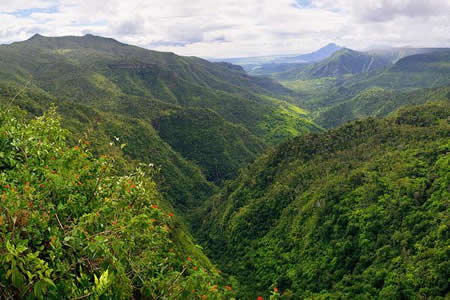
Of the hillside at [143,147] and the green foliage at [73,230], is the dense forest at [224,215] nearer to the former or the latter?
the green foliage at [73,230]

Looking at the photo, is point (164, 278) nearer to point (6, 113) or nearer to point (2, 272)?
point (2, 272)

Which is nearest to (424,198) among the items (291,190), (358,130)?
(291,190)

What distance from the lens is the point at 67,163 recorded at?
973cm

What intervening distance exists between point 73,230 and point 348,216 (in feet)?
216

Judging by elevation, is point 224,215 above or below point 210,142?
below

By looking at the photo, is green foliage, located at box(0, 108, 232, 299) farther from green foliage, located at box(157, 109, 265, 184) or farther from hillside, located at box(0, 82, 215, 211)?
green foliage, located at box(157, 109, 265, 184)

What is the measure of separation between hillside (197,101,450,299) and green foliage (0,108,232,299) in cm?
2965

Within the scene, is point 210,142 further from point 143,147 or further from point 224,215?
point 224,215

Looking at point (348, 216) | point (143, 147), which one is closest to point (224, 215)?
point (348, 216)

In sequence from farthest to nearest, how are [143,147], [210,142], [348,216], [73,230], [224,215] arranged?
[210,142], [143,147], [224,215], [348,216], [73,230]

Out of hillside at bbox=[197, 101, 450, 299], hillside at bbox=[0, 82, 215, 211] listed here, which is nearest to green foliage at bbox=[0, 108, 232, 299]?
hillside at bbox=[197, 101, 450, 299]

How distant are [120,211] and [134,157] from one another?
12886 centimetres

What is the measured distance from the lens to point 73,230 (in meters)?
6.45

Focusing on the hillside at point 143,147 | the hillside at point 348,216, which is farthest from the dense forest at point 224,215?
the hillside at point 143,147
